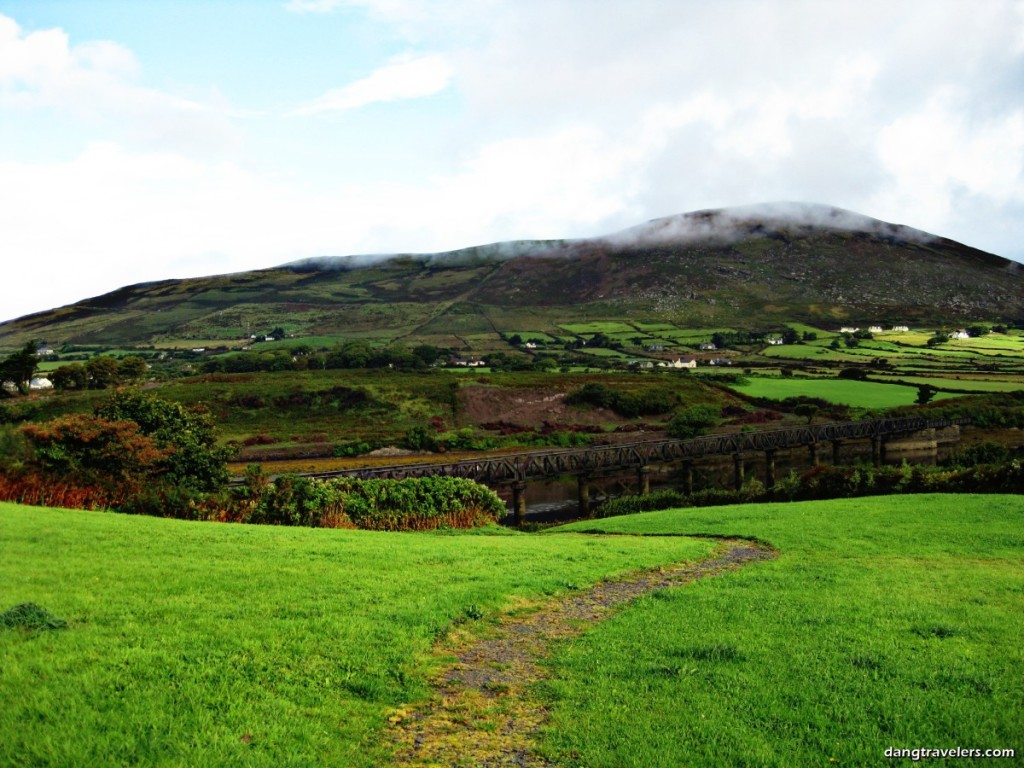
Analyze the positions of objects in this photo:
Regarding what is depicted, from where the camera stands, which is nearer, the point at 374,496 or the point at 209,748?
the point at 209,748

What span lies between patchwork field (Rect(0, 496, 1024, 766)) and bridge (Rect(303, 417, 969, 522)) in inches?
1383

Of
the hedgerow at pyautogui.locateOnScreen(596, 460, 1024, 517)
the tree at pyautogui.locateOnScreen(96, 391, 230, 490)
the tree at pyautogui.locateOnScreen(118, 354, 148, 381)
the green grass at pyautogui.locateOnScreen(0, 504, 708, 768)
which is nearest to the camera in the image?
the green grass at pyautogui.locateOnScreen(0, 504, 708, 768)

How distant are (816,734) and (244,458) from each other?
262ft

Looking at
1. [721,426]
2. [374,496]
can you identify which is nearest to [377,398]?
[721,426]

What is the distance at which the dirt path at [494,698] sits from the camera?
27.1 ft

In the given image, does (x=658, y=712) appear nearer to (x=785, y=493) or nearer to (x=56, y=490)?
(x=56, y=490)

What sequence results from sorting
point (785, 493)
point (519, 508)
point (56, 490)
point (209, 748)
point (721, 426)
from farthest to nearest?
1. point (721, 426)
2. point (519, 508)
3. point (785, 493)
4. point (56, 490)
5. point (209, 748)

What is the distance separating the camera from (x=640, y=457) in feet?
214

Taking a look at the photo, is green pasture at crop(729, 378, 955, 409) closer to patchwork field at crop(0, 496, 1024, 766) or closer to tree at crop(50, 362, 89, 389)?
patchwork field at crop(0, 496, 1024, 766)

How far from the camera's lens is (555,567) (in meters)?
18.9

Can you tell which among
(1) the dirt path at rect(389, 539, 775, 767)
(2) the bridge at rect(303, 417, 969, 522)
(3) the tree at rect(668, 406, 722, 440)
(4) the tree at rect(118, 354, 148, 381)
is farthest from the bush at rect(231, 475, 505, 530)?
(4) the tree at rect(118, 354, 148, 381)

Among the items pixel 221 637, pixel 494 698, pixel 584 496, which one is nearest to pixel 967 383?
pixel 584 496

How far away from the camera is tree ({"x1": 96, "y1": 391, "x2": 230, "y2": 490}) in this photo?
33062 mm

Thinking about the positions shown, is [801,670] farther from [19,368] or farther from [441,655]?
[19,368]
